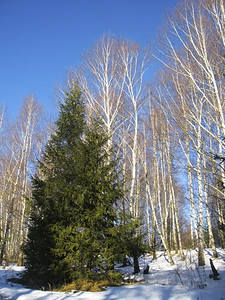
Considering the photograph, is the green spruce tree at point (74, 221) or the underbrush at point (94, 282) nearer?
the underbrush at point (94, 282)

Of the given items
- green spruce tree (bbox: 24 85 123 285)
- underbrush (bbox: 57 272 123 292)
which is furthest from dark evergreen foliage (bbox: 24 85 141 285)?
underbrush (bbox: 57 272 123 292)

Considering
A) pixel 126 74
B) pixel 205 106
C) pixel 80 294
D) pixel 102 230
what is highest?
pixel 126 74

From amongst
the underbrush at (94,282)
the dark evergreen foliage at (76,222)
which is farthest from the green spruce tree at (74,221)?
the underbrush at (94,282)

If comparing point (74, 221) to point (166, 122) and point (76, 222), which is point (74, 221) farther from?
point (166, 122)

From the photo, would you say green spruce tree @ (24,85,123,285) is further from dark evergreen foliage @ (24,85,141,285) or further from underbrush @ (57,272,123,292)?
underbrush @ (57,272,123,292)

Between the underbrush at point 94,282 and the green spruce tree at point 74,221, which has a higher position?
the green spruce tree at point 74,221

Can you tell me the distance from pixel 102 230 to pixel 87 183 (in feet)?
5.08

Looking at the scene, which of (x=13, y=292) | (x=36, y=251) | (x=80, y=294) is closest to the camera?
(x=80, y=294)

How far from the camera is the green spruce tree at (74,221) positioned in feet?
21.9

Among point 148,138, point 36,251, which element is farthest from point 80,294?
point 148,138

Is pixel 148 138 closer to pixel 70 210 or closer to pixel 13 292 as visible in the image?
pixel 70 210

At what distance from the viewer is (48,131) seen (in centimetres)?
Result: 1733

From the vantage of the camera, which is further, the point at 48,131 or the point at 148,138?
the point at 48,131

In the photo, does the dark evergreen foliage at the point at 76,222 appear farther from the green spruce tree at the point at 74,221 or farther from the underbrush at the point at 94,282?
the underbrush at the point at 94,282
